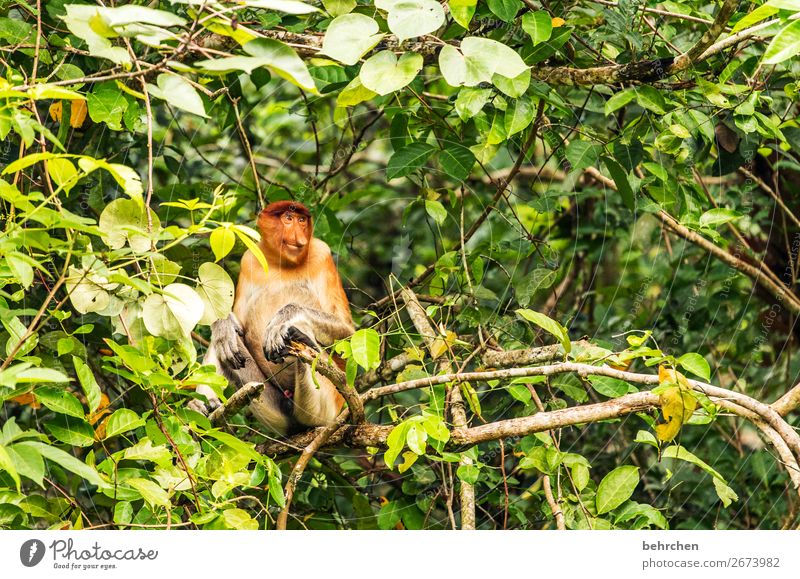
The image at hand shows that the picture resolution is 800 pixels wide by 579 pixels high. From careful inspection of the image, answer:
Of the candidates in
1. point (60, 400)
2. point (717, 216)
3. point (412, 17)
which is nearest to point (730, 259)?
point (717, 216)

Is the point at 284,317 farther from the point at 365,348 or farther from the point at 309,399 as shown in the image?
the point at 365,348

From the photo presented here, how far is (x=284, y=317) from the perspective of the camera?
3355mm

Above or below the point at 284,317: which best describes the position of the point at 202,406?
below

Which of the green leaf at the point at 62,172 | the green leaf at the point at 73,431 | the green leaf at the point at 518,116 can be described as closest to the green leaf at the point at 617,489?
the green leaf at the point at 518,116

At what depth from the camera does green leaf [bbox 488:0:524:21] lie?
242 centimetres

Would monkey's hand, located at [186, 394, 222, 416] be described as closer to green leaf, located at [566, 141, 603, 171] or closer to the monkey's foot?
the monkey's foot

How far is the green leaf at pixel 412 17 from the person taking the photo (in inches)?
74.7

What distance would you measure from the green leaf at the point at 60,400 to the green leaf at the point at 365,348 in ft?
2.15

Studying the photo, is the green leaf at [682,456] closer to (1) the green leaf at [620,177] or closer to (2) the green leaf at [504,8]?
(1) the green leaf at [620,177]

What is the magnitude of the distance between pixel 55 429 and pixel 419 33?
1.25 metres

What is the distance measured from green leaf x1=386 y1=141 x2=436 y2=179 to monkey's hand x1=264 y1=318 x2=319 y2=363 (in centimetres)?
67

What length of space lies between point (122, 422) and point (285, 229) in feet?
4.51
